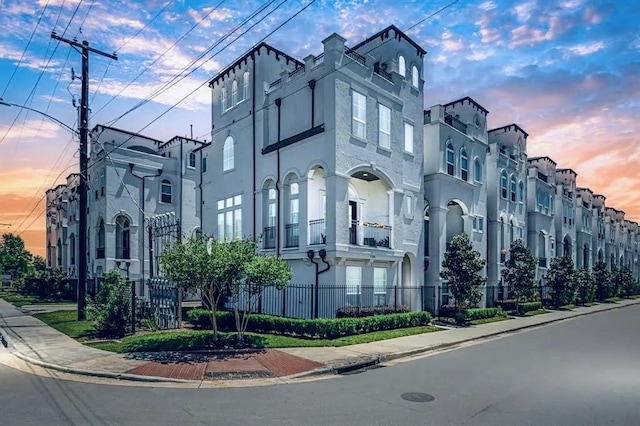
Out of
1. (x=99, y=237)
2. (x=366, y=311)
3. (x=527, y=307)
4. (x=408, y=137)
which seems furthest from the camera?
(x=99, y=237)

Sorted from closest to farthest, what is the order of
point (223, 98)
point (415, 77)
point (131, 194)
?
point (415, 77), point (223, 98), point (131, 194)

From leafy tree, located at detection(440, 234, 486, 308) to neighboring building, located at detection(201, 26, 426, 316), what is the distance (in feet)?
5.87

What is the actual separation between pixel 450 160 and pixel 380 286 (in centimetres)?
1025

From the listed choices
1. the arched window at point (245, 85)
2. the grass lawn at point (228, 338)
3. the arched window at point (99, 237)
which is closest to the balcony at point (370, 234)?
the grass lawn at point (228, 338)

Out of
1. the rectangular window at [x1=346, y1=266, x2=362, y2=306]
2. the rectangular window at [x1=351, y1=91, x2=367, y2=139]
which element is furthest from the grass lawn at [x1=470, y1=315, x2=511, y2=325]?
the rectangular window at [x1=351, y1=91, x2=367, y2=139]

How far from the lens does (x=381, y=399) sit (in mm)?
8820

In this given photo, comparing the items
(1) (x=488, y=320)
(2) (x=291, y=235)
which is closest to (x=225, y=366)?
(2) (x=291, y=235)

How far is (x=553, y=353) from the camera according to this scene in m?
14.8

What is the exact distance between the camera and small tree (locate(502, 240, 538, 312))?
29.5m

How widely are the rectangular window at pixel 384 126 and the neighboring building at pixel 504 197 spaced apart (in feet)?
44.9

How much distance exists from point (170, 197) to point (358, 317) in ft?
82.0

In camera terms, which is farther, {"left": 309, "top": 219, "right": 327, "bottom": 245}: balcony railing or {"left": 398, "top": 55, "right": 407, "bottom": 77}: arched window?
{"left": 398, "top": 55, "right": 407, "bottom": 77}: arched window

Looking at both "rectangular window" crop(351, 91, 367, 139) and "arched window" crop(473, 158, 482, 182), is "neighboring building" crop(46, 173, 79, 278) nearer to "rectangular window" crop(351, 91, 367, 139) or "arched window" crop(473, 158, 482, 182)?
"rectangular window" crop(351, 91, 367, 139)

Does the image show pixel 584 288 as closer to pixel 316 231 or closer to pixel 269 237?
pixel 316 231
